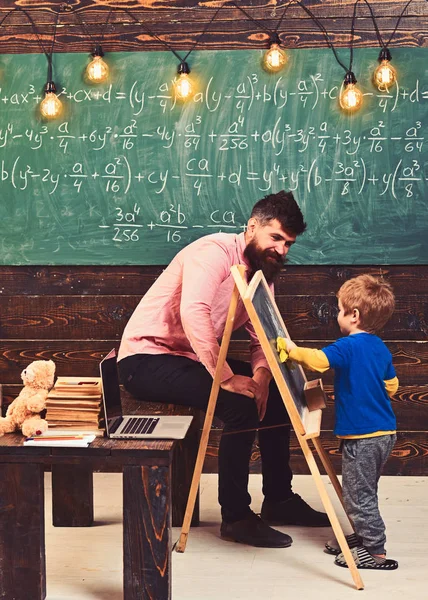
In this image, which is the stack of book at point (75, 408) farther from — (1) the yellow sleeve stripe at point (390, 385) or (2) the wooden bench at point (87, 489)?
(1) the yellow sleeve stripe at point (390, 385)

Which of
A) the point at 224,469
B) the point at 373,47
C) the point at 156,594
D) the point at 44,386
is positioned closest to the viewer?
the point at 156,594

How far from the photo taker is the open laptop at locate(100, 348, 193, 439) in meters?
2.49

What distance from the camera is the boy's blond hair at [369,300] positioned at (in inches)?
111

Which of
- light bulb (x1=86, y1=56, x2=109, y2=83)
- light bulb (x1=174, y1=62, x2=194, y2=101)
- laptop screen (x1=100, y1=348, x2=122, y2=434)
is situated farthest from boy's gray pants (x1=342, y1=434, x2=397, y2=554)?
light bulb (x1=86, y1=56, x2=109, y2=83)

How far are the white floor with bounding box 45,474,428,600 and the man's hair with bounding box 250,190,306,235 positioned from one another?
1.15 metres

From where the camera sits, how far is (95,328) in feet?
13.3

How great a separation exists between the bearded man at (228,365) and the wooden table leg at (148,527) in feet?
2.10

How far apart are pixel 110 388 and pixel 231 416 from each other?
0.54 metres

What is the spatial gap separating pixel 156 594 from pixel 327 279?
197 cm

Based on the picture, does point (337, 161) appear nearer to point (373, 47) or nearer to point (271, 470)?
point (373, 47)

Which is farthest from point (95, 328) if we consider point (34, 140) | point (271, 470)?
point (271, 470)

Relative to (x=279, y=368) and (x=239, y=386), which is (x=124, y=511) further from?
(x=239, y=386)

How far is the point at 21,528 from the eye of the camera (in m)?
2.42

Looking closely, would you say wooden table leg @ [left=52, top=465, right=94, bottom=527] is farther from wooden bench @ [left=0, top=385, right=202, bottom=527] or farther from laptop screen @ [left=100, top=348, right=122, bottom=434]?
laptop screen @ [left=100, top=348, right=122, bottom=434]
